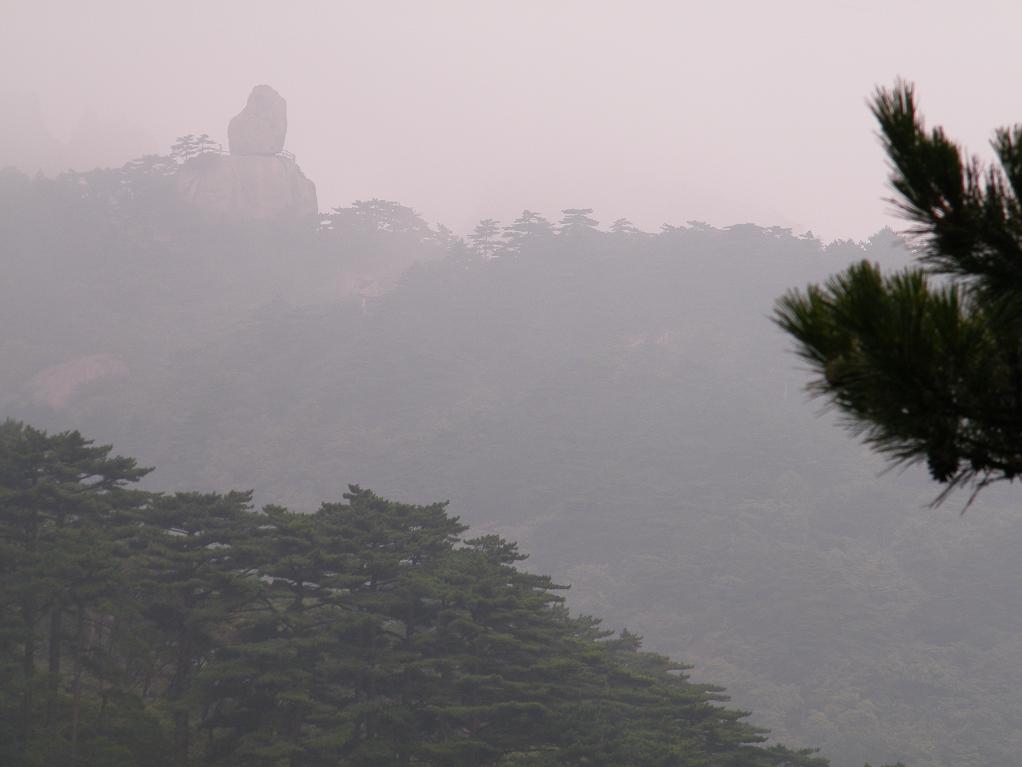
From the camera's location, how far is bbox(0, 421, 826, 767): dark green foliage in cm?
1312

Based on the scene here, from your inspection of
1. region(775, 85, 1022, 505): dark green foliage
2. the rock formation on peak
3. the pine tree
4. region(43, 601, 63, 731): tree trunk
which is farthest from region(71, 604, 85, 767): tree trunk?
the rock formation on peak

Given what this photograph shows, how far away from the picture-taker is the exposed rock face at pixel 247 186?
6506cm

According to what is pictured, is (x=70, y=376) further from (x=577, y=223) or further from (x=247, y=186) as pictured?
(x=577, y=223)

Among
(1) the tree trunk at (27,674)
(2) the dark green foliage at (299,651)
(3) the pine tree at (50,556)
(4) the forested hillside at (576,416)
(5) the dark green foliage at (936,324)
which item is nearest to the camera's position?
(5) the dark green foliage at (936,324)

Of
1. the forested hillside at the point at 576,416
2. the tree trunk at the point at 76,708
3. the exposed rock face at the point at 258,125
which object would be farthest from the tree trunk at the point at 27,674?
the exposed rock face at the point at 258,125

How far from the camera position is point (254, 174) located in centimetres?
6669

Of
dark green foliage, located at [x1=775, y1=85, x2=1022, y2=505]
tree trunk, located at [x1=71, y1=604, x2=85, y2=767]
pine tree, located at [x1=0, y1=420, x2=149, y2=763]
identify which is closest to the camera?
dark green foliage, located at [x1=775, y1=85, x2=1022, y2=505]

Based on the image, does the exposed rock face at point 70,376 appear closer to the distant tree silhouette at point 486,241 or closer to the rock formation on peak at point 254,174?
the rock formation on peak at point 254,174

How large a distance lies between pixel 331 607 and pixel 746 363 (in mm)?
37827

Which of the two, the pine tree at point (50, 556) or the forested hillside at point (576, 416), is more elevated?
the forested hillside at point (576, 416)

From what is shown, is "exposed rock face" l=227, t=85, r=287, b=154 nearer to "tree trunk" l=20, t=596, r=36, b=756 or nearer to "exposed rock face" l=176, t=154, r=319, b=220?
"exposed rock face" l=176, t=154, r=319, b=220

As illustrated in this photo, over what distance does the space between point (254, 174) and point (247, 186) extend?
0.98m

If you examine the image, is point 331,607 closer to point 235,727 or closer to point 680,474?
point 235,727

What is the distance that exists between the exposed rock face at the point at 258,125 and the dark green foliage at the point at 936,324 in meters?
69.1
